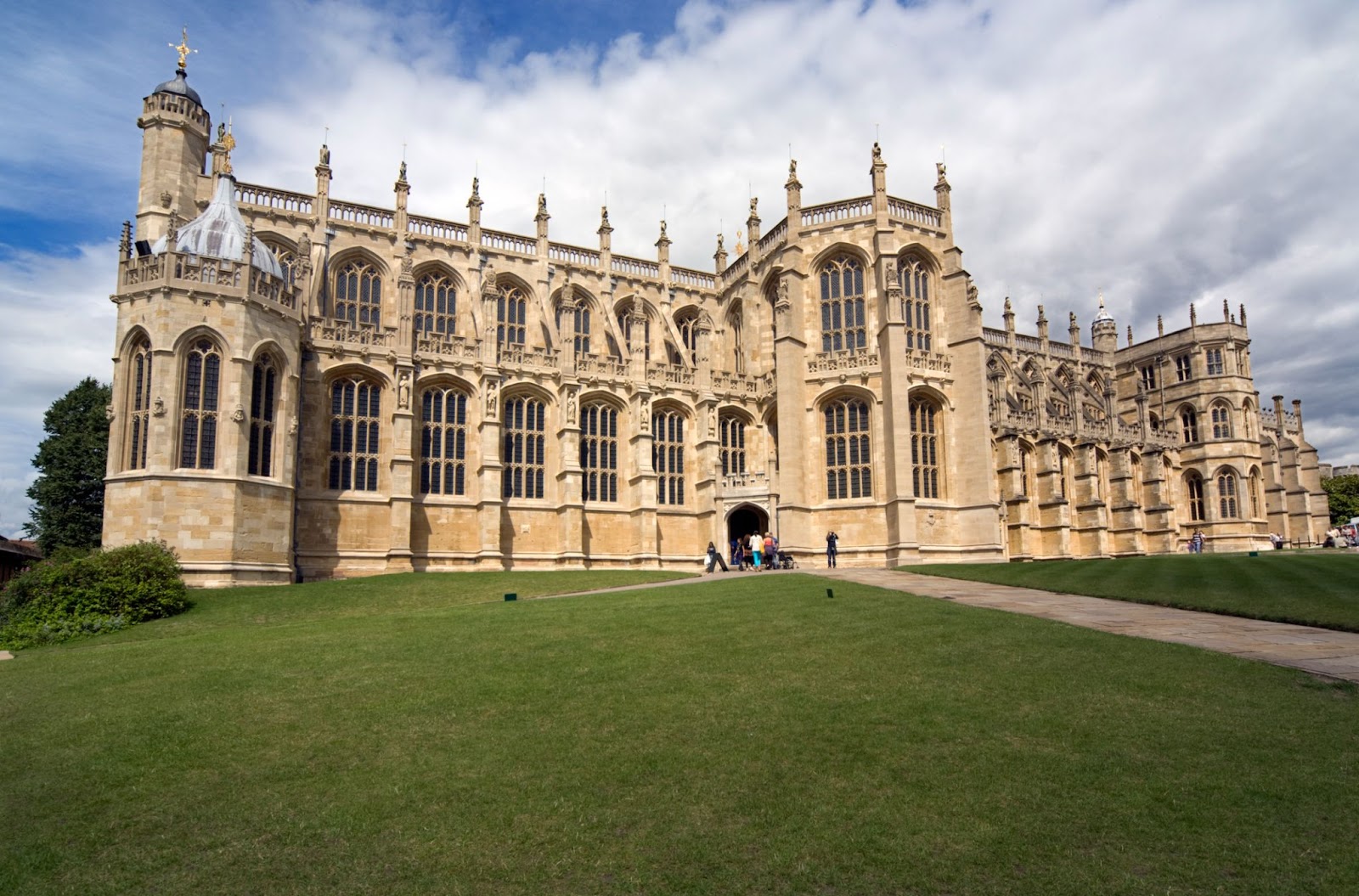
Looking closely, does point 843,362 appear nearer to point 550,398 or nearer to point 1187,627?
point 550,398

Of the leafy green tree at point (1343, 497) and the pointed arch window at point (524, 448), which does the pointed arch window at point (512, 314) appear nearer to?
the pointed arch window at point (524, 448)

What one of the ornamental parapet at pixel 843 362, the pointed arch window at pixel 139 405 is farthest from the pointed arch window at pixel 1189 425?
the pointed arch window at pixel 139 405

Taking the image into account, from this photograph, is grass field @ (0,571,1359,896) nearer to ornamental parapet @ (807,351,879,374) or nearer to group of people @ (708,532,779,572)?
group of people @ (708,532,779,572)

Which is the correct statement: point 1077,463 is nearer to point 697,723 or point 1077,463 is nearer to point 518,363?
point 518,363

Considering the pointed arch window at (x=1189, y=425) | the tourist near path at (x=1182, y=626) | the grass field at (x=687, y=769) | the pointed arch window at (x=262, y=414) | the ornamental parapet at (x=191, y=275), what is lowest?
the grass field at (x=687, y=769)

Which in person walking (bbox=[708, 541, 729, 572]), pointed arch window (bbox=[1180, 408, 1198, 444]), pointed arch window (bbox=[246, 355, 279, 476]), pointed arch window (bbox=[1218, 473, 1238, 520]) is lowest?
person walking (bbox=[708, 541, 729, 572])

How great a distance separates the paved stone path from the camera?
14211 millimetres

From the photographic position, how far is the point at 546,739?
36.2ft

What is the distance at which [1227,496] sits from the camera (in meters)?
61.1

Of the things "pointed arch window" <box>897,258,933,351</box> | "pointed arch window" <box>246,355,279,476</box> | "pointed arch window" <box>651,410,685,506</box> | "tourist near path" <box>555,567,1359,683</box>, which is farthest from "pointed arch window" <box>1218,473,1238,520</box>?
"pointed arch window" <box>246,355,279,476</box>

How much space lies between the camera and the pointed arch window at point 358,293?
1596 inches

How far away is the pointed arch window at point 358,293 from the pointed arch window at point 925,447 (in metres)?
25.5

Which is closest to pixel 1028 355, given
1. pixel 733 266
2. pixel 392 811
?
pixel 733 266

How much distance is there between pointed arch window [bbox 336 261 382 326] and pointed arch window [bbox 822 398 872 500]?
71.4 feet
